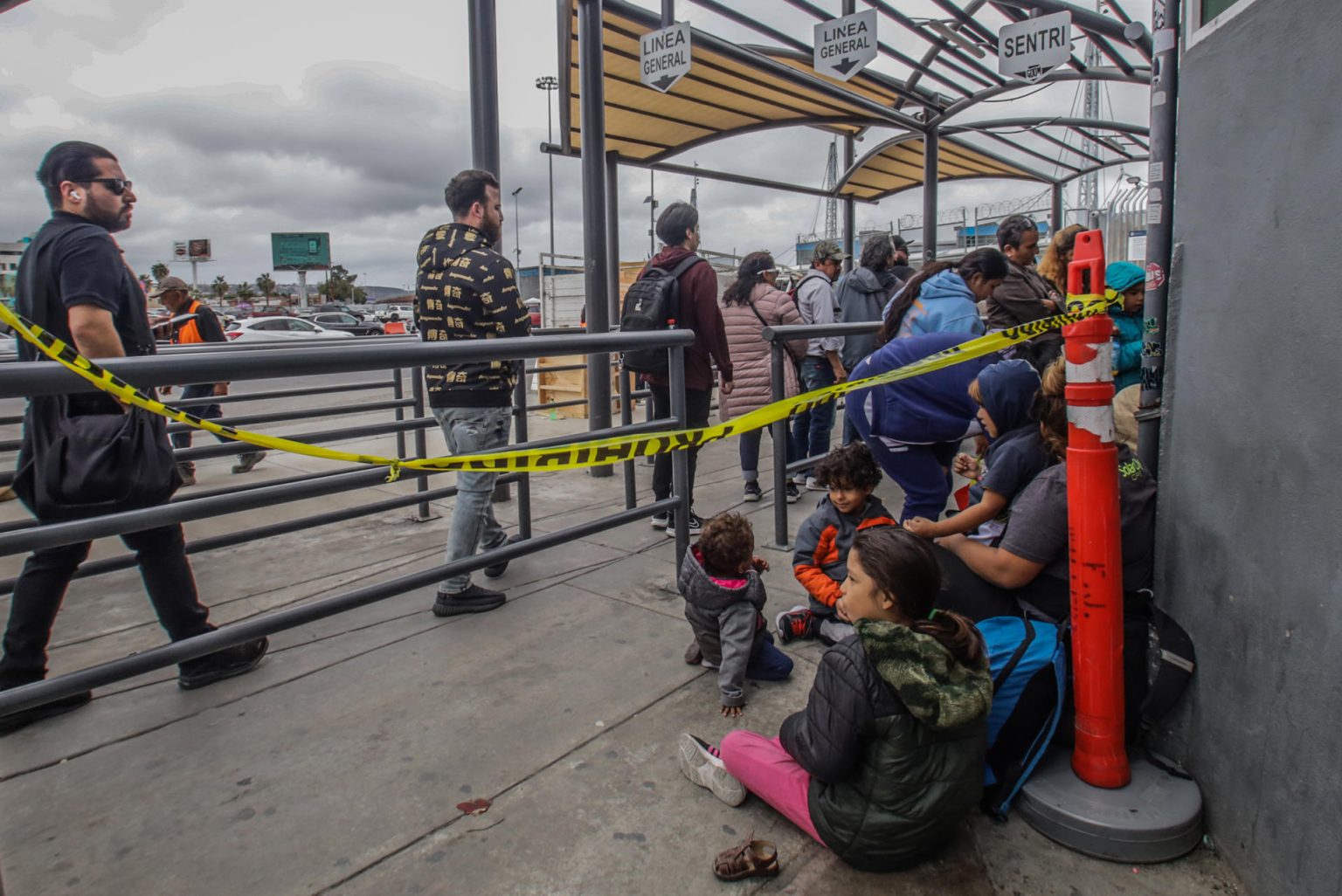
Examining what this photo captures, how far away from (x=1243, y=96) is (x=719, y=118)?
7285 mm

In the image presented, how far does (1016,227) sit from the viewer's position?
4.80m

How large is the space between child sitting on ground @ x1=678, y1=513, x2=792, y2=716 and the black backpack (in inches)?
71.7

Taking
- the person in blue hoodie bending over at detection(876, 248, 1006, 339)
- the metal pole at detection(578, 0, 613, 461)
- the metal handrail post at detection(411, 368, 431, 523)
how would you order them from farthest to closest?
the metal pole at detection(578, 0, 613, 461)
the metal handrail post at detection(411, 368, 431, 523)
the person in blue hoodie bending over at detection(876, 248, 1006, 339)

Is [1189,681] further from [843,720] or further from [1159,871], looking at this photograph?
[843,720]

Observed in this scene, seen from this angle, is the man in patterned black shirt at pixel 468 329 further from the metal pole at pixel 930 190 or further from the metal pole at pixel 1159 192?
the metal pole at pixel 930 190

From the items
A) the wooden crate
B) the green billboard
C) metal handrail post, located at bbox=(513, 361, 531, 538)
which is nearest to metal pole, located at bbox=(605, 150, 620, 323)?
the wooden crate

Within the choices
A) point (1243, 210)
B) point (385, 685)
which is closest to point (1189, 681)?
point (1243, 210)

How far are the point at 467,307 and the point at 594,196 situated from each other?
2.71m

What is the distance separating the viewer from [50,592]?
268 cm

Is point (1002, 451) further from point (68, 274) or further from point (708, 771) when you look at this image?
point (68, 274)

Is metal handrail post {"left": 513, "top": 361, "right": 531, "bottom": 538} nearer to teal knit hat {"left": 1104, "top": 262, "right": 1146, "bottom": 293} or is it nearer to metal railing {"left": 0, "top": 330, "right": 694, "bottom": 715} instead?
metal railing {"left": 0, "top": 330, "right": 694, "bottom": 715}

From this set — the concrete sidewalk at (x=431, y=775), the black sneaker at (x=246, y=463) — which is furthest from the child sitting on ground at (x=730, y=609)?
the black sneaker at (x=246, y=463)

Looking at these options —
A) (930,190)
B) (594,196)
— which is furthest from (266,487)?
(930,190)

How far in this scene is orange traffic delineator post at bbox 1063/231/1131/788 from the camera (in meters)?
2.05
